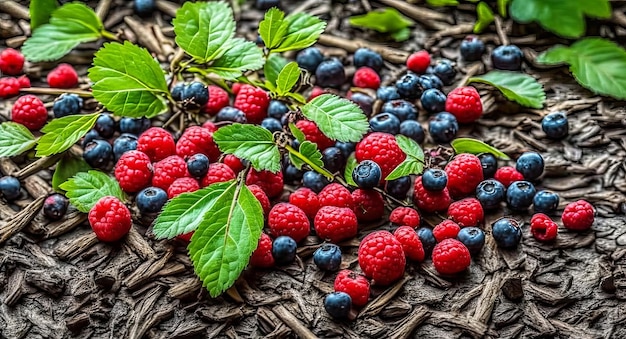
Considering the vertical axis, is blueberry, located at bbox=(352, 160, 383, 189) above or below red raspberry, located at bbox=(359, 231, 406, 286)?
above

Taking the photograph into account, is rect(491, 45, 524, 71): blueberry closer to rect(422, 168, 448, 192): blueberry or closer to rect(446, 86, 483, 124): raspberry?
rect(446, 86, 483, 124): raspberry

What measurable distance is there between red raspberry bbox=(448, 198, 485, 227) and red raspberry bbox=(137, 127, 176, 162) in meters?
0.88

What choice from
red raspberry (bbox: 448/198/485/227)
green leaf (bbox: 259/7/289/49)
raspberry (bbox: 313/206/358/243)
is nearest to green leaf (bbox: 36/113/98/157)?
green leaf (bbox: 259/7/289/49)

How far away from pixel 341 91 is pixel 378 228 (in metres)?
0.66

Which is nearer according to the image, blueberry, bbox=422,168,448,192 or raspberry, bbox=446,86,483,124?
blueberry, bbox=422,168,448,192

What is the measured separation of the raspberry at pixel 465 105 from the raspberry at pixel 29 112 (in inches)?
53.5

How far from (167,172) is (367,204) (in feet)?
1.97

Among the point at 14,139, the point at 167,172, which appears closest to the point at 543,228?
the point at 167,172

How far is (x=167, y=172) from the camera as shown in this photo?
2121 millimetres

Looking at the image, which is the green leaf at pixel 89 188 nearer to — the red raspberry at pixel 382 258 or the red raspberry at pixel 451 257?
the red raspberry at pixel 382 258

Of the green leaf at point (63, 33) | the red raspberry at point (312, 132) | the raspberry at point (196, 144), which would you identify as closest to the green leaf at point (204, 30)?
the raspberry at point (196, 144)

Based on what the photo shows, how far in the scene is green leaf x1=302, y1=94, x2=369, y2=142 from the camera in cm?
204

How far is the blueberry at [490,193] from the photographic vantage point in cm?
213

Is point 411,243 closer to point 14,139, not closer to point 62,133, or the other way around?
point 62,133
